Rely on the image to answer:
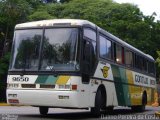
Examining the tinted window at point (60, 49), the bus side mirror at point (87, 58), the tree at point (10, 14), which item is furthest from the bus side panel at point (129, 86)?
the tree at point (10, 14)

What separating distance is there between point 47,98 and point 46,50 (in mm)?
1608

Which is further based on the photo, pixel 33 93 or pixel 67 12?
pixel 67 12

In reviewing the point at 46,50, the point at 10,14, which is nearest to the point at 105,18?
the point at 10,14

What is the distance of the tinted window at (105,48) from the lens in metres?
17.2

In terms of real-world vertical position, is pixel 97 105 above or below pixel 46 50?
below

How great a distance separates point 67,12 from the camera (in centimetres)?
5222

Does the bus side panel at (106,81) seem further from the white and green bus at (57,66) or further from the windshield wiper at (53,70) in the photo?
the windshield wiper at (53,70)

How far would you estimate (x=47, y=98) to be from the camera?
1470 cm

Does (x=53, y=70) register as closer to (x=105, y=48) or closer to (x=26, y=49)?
(x=26, y=49)

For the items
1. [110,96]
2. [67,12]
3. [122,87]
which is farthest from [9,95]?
[67,12]

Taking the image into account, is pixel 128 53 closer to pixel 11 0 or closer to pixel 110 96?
pixel 110 96

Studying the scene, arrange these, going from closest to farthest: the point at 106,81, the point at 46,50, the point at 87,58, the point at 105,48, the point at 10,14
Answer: the point at 46,50, the point at 87,58, the point at 106,81, the point at 105,48, the point at 10,14

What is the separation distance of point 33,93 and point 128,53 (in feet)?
25.6

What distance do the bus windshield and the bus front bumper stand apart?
2.56ft
